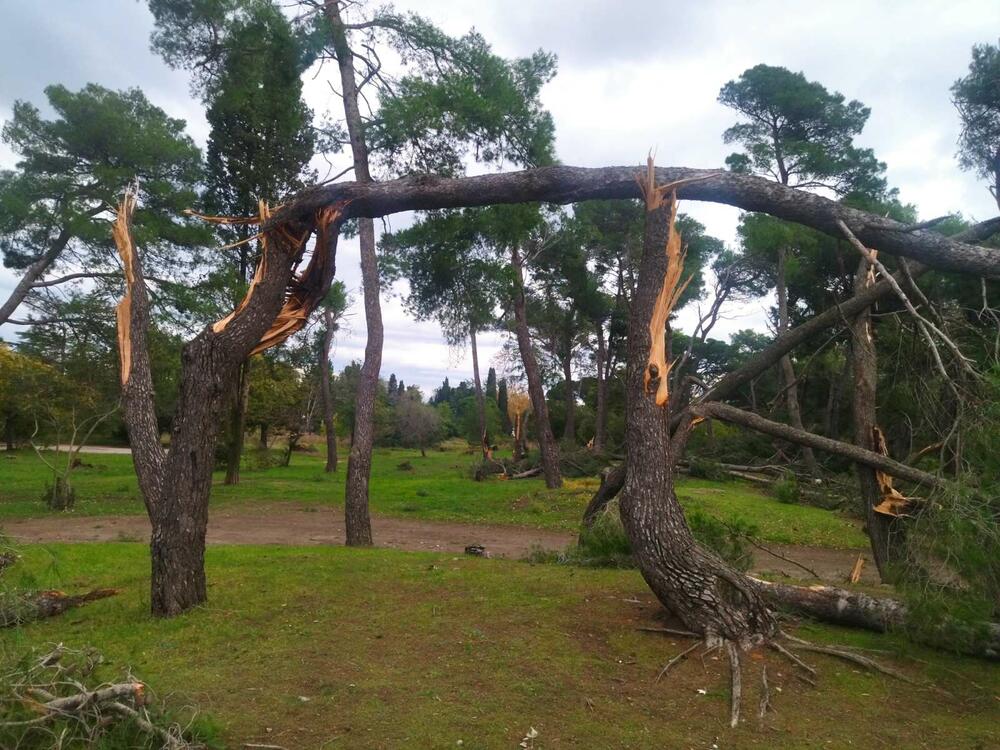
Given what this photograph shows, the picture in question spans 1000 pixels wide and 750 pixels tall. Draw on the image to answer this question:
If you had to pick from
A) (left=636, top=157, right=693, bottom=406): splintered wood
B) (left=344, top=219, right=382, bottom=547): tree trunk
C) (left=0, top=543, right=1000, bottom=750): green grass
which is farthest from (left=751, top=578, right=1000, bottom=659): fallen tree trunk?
(left=344, top=219, right=382, bottom=547): tree trunk

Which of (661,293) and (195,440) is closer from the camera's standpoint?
(661,293)

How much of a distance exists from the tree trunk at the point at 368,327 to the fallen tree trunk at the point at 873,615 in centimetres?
613

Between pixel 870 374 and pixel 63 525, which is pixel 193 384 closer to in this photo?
pixel 870 374

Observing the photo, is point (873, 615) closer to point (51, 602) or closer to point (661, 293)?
point (661, 293)

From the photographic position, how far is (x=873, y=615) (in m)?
5.26

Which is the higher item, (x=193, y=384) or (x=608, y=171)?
(x=608, y=171)

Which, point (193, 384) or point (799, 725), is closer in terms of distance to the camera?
point (799, 725)

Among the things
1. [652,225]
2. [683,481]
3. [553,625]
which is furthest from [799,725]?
[683,481]

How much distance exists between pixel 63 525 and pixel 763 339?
30366 mm

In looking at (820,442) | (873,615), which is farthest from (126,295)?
(873,615)

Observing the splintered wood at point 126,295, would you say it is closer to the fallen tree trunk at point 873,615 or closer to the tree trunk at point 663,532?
the tree trunk at point 663,532

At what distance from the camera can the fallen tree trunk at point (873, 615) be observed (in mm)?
4461

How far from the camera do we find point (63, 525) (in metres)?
13.2

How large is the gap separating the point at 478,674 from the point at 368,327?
694 cm
